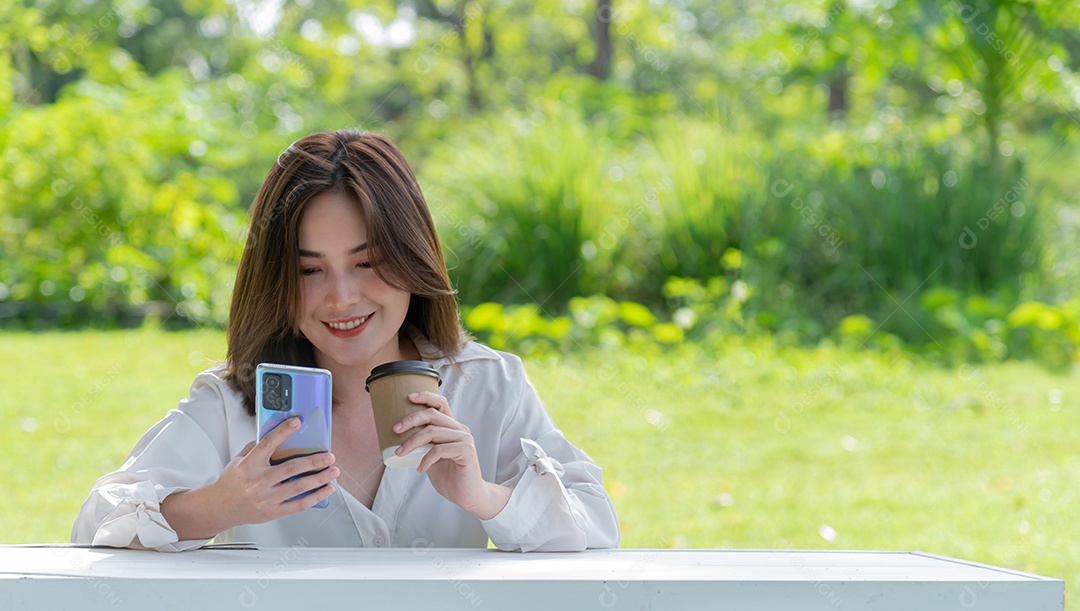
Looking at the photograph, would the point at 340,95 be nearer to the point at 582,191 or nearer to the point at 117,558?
the point at 582,191

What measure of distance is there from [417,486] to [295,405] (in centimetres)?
49

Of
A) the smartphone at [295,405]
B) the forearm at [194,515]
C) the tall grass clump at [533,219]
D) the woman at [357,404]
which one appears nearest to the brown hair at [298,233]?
the woman at [357,404]

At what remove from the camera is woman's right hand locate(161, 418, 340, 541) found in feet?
4.61

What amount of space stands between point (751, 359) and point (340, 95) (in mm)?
12264

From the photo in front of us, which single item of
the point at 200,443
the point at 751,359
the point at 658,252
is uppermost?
the point at 200,443

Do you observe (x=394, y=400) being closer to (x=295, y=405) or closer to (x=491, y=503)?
(x=295, y=405)

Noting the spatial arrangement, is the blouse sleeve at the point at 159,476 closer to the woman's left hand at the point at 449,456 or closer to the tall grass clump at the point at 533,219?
the woman's left hand at the point at 449,456

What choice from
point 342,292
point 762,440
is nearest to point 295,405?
point 342,292

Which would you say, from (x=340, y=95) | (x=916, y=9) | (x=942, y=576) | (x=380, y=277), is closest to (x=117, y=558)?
(x=380, y=277)

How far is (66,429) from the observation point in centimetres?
513

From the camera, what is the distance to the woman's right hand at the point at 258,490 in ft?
4.61

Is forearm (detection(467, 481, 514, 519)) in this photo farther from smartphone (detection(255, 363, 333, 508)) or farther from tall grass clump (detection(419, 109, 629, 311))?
tall grass clump (detection(419, 109, 629, 311))

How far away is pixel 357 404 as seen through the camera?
1.93 m

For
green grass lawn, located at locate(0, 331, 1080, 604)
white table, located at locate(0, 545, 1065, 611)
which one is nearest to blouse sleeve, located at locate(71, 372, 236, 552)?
white table, located at locate(0, 545, 1065, 611)
